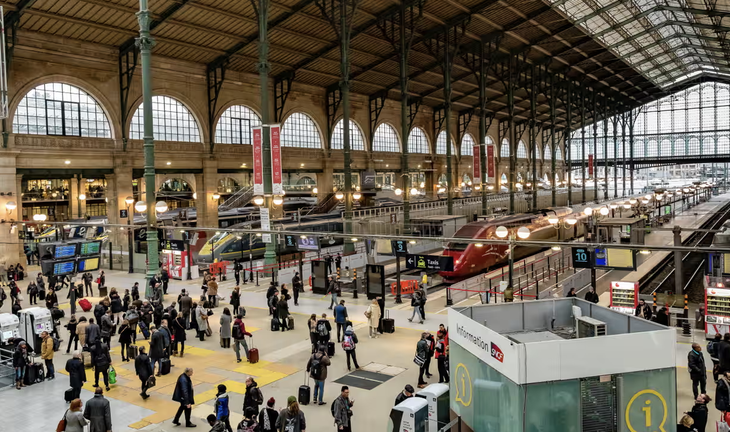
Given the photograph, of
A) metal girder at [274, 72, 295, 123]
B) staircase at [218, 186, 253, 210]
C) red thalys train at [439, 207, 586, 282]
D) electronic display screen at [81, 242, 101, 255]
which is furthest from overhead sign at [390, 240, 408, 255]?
staircase at [218, 186, 253, 210]

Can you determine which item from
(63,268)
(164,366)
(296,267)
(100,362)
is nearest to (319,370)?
(164,366)

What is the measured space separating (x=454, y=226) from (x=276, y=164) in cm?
1635

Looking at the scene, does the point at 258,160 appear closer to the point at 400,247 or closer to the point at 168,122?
the point at 400,247

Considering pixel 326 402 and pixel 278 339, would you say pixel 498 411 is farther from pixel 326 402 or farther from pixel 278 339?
pixel 278 339

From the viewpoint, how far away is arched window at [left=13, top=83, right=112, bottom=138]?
3244cm

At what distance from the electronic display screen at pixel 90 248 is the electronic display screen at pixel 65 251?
412mm

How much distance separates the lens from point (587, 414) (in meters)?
7.91

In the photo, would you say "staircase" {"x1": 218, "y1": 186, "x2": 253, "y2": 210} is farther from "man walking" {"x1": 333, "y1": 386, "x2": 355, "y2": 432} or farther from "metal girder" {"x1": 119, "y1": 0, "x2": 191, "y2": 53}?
"man walking" {"x1": 333, "y1": 386, "x2": 355, "y2": 432}

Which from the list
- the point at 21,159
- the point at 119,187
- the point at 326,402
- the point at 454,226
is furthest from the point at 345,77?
the point at 326,402

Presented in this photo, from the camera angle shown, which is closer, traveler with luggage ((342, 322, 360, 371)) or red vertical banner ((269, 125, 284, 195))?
traveler with luggage ((342, 322, 360, 371))

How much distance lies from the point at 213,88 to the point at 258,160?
15.4 m

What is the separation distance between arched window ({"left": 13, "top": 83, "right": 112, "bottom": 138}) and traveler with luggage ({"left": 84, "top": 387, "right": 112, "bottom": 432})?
27.4 metres

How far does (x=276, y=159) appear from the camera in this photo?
27.8 metres

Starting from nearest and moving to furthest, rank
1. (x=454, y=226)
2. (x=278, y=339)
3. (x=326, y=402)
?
(x=326, y=402) → (x=278, y=339) → (x=454, y=226)
